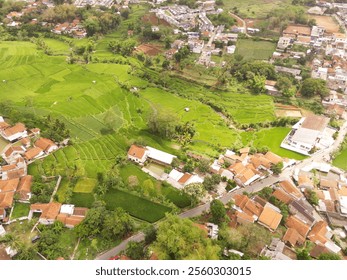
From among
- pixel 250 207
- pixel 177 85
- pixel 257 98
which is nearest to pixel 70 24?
pixel 177 85

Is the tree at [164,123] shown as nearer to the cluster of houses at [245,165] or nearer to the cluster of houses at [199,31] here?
the cluster of houses at [245,165]

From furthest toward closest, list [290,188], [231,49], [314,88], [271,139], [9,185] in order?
[231,49]
[314,88]
[271,139]
[290,188]
[9,185]

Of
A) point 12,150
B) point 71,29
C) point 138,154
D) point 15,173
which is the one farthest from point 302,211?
point 71,29

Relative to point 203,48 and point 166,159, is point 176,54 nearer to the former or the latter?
point 203,48

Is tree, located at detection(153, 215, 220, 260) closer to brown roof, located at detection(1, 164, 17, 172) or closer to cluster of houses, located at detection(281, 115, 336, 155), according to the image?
brown roof, located at detection(1, 164, 17, 172)

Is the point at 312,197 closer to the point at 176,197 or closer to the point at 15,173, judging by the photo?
the point at 176,197

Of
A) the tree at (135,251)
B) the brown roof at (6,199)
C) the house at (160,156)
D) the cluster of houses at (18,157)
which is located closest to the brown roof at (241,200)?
the house at (160,156)

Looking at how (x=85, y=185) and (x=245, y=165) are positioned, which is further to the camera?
(x=245, y=165)
